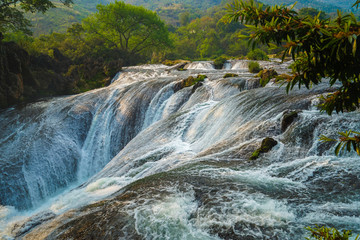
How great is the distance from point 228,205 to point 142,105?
12.3m

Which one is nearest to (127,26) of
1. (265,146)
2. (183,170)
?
(183,170)

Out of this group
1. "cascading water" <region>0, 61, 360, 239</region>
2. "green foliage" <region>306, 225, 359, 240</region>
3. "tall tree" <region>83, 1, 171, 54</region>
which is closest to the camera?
"green foliage" <region>306, 225, 359, 240</region>

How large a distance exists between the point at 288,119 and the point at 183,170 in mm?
3532

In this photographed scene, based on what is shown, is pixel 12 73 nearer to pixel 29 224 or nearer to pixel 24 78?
pixel 24 78

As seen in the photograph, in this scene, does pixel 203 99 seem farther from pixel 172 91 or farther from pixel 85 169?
pixel 85 169

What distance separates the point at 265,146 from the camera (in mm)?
6996

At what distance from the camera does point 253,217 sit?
4.33 meters

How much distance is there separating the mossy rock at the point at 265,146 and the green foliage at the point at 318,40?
→ 13.7ft

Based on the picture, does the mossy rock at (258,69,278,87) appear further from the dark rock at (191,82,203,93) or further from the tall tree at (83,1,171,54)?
the tall tree at (83,1,171,54)

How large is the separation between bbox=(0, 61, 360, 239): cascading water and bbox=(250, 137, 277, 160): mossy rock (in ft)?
0.72

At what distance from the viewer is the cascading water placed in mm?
4453

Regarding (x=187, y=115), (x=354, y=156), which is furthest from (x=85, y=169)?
(x=354, y=156)

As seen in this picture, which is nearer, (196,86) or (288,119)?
(288,119)

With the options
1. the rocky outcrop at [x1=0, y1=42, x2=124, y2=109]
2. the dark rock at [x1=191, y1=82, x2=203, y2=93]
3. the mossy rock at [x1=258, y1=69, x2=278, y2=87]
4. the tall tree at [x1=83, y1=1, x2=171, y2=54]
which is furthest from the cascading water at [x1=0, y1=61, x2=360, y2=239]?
the tall tree at [x1=83, y1=1, x2=171, y2=54]
